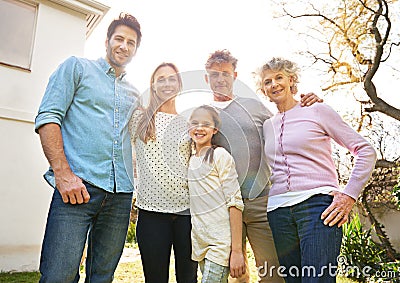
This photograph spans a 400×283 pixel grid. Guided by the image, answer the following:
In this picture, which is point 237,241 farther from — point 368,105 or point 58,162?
point 368,105

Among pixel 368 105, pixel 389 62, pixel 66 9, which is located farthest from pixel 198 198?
pixel 389 62

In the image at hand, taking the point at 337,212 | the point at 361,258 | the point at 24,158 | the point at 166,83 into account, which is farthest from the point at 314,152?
the point at 361,258

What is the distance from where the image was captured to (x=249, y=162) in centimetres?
202

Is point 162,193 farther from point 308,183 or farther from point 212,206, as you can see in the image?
point 308,183

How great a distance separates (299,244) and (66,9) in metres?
5.25

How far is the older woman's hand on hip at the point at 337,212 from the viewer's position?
1590 millimetres

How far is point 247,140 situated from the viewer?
6.69ft

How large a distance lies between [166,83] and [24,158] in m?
3.77

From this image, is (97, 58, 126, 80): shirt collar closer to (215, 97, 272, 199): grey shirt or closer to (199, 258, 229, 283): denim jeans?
(215, 97, 272, 199): grey shirt

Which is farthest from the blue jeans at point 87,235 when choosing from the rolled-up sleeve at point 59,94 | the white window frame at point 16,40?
the white window frame at point 16,40

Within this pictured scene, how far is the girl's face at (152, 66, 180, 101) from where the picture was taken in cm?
197

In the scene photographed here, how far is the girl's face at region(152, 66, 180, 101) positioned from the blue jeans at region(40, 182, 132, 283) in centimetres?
61

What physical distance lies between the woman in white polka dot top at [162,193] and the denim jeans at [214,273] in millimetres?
180

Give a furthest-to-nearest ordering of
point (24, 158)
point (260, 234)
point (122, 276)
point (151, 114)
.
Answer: point (24, 158) → point (122, 276) → point (260, 234) → point (151, 114)
